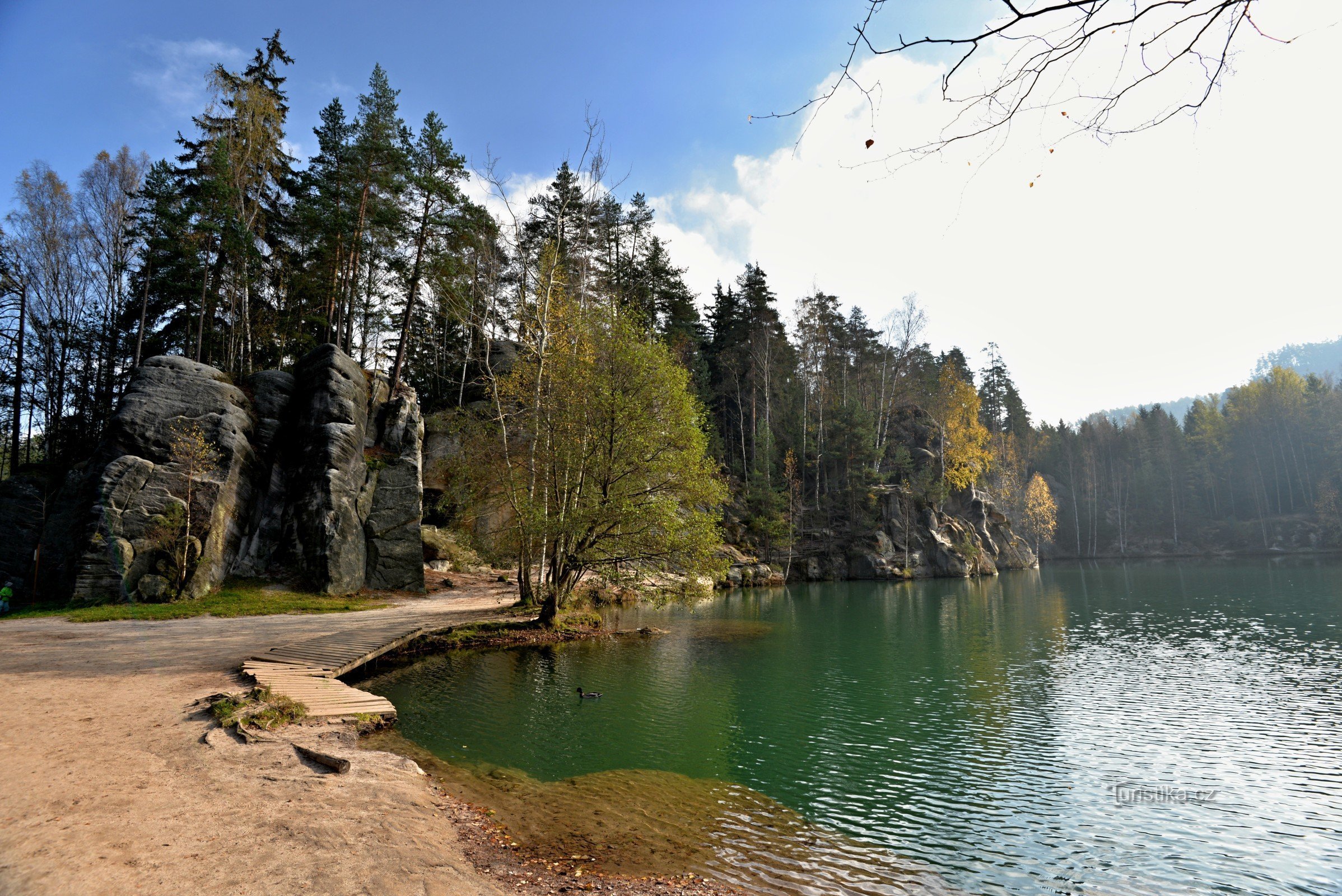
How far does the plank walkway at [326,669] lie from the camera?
33.8 ft

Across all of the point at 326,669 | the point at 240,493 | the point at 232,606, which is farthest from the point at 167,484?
the point at 326,669

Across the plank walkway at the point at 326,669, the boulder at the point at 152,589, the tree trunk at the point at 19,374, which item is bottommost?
the plank walkway at the point at 326,669

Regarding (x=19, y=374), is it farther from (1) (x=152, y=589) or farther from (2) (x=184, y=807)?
(2) (x=184, y=807)

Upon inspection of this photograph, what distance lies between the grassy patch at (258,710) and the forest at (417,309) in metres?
12.4

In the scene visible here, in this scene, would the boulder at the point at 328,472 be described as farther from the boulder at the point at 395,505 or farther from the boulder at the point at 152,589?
the boulder at the point at 152,589

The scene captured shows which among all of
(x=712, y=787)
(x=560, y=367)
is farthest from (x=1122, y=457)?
(x=712, y=787)

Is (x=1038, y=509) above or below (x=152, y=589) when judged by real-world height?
above

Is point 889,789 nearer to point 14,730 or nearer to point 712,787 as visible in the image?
point 712,787

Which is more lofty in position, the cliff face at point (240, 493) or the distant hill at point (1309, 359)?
the distant hill at point (1309, 359)

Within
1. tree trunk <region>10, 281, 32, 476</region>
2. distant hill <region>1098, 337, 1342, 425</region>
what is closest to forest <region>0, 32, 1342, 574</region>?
tree trunk <region>10, 281, 32, 476</region>

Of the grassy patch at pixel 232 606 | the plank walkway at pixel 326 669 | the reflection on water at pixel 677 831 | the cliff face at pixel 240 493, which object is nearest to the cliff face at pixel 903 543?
the cliff face at pixel 240 493

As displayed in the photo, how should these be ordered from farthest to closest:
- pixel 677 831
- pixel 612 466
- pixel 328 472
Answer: pixel 328 472, pixel 612 466, pixel 677 831

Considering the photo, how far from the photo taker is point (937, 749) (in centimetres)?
1059

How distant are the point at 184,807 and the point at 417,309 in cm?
3356
